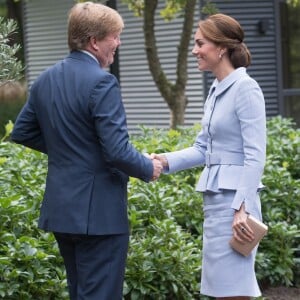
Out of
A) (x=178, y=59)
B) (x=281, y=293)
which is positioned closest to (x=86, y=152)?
(x=281, y=293)

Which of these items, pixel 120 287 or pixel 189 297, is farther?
pixel 189 297

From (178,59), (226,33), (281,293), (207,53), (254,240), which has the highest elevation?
(226,33)

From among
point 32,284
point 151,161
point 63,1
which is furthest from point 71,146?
point 63,1

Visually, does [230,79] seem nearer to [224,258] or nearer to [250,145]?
[250,145]

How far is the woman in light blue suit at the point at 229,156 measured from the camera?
484cm

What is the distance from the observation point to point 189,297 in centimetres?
642

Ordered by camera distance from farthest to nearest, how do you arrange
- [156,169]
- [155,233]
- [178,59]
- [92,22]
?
[178,59] < [155,233] < [156,169] < [92,22]

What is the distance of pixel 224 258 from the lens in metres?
5.00

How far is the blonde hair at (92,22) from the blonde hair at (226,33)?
568mm

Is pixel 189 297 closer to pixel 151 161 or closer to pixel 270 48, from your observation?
pixel 151 161

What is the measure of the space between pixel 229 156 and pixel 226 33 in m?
0.65

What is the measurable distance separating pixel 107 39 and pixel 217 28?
0.67 m

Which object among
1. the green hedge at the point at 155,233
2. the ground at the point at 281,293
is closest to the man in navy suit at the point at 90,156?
the green hedge at the point at 155,233

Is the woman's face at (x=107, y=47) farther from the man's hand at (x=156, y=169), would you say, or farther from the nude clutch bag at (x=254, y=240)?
the nude clutch bag at (x=254, y=240)
